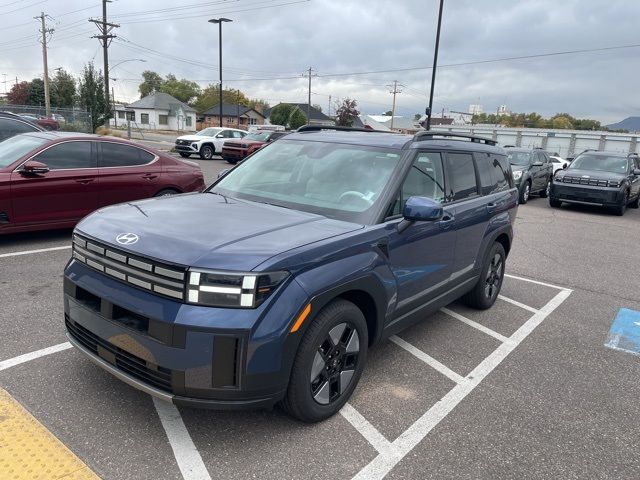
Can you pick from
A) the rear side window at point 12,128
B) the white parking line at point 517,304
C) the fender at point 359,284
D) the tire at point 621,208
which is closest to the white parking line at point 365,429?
the fender at point 359,284

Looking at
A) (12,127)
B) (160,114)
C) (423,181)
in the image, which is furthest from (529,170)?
(160,114)

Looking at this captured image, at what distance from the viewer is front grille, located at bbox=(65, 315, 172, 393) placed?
253 centimetres

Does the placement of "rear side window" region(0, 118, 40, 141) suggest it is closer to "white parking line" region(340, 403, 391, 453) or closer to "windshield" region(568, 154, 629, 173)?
"white parking line" region(340, 403, 391, 453)

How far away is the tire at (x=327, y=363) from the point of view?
2.73 meters

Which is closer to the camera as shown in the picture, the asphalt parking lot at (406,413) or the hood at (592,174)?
the asphalt parking lot at (406,413)

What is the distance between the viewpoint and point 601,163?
14.7 metres

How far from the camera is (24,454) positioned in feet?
8.44

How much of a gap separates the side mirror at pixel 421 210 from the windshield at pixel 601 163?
13441 mm

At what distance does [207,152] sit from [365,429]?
23.4m

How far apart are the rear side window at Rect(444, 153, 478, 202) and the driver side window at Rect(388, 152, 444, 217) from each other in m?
0.15

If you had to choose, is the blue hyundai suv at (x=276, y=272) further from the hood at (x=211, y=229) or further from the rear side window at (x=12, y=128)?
the rear side window at (x=12, y=128)

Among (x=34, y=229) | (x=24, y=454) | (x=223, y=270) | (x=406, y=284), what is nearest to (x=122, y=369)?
(x=24, y=454)

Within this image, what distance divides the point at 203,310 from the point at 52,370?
1697 millimetres

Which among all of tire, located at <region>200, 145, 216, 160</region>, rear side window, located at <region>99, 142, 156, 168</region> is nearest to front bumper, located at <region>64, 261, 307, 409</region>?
rear side window, located at <region>99, 142, 156, 168</region>
